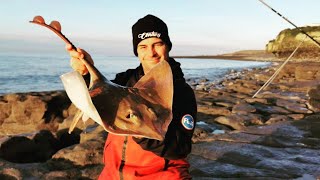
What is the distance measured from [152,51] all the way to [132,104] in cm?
88

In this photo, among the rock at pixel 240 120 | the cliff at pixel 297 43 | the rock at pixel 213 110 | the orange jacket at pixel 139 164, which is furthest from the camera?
the cliff at pixel 297 43

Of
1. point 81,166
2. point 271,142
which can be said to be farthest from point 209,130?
point 81,166

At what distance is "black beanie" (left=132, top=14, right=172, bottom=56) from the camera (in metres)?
2.89

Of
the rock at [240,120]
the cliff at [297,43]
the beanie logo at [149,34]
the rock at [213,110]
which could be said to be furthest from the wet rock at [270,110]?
the cliff at [297,43]

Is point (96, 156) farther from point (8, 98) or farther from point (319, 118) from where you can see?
point (8, 98)

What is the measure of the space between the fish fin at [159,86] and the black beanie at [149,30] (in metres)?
0.60

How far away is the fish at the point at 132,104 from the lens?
1.92m

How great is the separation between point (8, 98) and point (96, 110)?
34.7ft

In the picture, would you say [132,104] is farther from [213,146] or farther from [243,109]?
[243,109]

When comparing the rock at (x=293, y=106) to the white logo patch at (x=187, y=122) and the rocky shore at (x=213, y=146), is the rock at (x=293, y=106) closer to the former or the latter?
the rocky shore at (x=213, y=146)

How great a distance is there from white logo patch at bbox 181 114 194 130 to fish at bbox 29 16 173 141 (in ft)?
1.44

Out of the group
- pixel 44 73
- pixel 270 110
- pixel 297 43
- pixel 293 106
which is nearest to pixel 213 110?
pixel 270 110

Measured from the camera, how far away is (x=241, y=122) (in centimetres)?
836

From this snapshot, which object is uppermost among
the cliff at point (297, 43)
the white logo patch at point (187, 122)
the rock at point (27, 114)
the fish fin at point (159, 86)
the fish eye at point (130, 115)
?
the cliff at point (297, 43)
